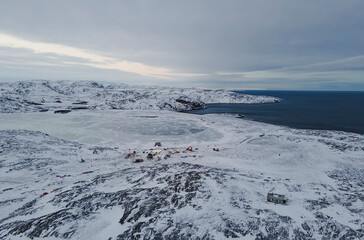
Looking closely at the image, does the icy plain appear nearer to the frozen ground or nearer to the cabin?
the frozen ground

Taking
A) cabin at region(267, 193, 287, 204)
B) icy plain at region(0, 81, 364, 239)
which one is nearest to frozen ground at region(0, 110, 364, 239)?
icy plain at region(0, 81, 364, 239)

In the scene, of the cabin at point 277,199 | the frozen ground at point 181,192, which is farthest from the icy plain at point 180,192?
the cabin at point 277,199

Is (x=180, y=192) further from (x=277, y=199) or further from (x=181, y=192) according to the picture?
(x=277, y=199)

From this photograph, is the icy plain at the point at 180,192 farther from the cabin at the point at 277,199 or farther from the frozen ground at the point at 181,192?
the cabin at the point at 277,199

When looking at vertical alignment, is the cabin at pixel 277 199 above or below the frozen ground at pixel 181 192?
above

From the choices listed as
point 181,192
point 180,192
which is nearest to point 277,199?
point 181,192

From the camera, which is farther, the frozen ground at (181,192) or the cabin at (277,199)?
the cabin at (277,199)
